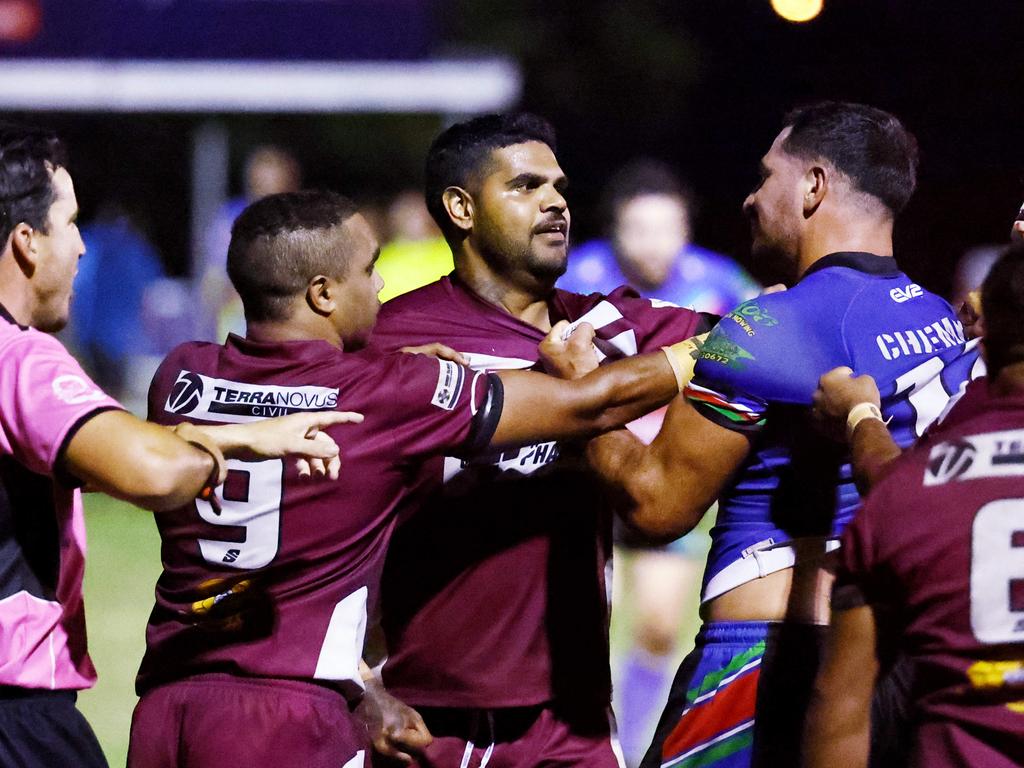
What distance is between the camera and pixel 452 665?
4.57m

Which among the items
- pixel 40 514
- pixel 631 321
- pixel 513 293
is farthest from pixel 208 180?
pixel 40 514

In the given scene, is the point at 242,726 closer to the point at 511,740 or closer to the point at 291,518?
the point at 291,518

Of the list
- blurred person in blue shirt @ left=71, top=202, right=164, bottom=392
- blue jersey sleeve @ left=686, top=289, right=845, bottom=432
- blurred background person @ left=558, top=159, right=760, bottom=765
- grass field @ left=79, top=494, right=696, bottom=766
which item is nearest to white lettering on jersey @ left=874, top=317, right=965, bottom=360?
blue jersey sleeve @ left=686, top=289, right=845, bottom=432

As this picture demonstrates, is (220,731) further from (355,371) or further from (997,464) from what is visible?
(997,464)

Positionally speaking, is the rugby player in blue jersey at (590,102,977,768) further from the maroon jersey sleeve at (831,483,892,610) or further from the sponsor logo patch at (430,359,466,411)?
the maroon jersey sleeve at (831,483,892,610)

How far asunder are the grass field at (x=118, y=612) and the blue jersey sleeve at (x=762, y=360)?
12.0 ft

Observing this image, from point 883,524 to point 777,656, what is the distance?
95cm

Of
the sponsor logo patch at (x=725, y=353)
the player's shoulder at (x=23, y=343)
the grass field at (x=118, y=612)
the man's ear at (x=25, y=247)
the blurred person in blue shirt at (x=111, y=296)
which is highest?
the man's ear at (x=25, y=247)

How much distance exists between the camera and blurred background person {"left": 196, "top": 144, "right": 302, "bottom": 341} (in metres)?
12.7

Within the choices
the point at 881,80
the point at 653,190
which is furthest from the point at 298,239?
the point at 881,80

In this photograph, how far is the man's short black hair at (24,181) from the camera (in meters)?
3.75

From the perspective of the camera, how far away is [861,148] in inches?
169

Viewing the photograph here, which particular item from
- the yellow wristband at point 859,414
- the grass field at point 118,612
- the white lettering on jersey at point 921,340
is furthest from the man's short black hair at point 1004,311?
the grass field at point 118,612

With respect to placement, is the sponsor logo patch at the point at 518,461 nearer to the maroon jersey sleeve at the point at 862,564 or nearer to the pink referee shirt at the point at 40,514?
the pink referee shirt at the point at 40,514
